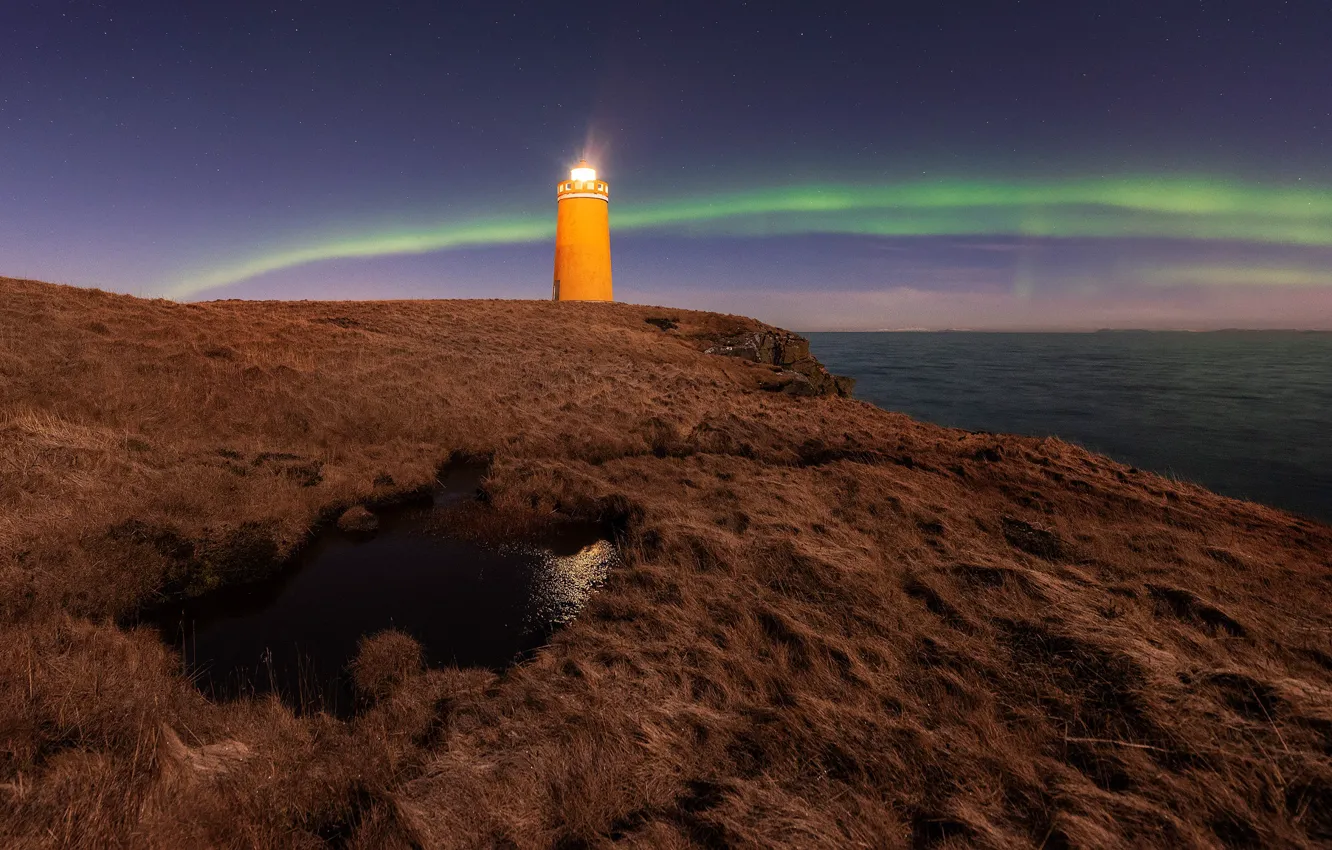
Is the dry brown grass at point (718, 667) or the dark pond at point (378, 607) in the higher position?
the dry brown grass at point (718, 667)

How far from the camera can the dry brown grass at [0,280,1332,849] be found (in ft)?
11.0

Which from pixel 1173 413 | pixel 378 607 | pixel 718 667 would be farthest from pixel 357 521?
pixel 1173 413

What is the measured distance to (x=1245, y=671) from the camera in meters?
4.17

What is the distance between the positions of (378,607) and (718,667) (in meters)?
4.33

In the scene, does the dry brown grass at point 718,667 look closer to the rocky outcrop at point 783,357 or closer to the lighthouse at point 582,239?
the rocky outcrop at point 783,357

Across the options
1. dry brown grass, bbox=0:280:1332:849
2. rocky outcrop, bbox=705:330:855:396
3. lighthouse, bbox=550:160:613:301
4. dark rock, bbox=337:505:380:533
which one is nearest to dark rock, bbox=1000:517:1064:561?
dry brown grass, bbox=0:280:1332:849

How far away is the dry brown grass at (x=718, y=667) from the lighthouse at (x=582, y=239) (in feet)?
98.4

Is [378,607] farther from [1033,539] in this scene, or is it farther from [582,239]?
[582,239]

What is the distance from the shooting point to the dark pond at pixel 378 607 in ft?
18.2

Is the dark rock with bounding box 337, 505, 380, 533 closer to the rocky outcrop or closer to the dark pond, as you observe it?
the dark pond

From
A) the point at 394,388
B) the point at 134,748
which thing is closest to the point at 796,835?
the point at 134,748

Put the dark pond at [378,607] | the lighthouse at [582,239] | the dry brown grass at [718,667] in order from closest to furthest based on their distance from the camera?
the dry brown grass at [718,667] < the dark pond at [378,607] < the lighthouse at [582,239]

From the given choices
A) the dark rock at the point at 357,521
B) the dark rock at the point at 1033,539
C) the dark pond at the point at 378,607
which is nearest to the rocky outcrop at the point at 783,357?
the dark rock at the point at 1033,539

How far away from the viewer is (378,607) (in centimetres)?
669
